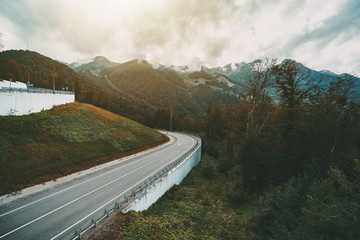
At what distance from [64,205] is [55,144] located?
1289 centimetres

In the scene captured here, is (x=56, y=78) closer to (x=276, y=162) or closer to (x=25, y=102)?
(x=25, y=102)

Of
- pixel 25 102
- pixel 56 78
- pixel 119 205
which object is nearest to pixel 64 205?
pixel 119 205

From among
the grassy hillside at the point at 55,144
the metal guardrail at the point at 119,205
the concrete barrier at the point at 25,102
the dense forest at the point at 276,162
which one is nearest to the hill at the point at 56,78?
the concrete barrier at the point at 25,102

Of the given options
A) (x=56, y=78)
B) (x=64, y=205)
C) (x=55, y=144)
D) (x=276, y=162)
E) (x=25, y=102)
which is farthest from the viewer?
(x=56, y=78)

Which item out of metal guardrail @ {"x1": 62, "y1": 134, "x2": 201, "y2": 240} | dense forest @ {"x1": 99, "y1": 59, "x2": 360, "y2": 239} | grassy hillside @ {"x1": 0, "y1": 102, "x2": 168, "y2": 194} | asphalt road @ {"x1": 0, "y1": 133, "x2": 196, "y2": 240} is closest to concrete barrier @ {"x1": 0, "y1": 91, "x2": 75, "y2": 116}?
grassy hillside @ {"x1": 0, "y1": 102, "x2": 168, "y2": 194}

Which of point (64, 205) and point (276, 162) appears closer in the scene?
point (64, 205)

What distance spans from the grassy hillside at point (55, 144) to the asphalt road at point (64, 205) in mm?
2813

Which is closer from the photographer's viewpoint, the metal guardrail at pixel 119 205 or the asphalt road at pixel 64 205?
the metal guardrail at pixel 119 205

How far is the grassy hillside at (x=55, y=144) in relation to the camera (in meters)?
16.2

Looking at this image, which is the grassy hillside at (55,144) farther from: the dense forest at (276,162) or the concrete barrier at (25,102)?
the dense forest at (276,162)

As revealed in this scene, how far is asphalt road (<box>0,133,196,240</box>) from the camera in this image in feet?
31.3

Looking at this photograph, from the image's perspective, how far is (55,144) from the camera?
21719 millimetres

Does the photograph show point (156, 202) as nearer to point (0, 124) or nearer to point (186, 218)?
point (186, 218)

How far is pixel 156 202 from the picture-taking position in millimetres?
15977
